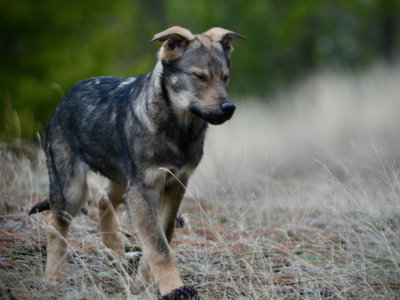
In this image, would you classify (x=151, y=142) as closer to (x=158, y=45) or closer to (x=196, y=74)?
(x=196, y=74)

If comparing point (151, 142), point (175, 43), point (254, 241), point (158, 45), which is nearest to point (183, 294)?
point (254, 241)

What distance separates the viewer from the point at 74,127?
19.2 ft

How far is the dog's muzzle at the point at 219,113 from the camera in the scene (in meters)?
4.90

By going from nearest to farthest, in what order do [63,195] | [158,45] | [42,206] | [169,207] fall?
[169,207]
[63,195]
[42,206]
[158,45]

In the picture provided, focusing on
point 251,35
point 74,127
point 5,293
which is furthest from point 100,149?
point 251,35

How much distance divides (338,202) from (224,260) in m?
1.72

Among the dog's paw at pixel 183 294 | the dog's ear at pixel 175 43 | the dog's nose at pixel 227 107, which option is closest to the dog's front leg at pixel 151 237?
the dog's paw at pixel 183 294

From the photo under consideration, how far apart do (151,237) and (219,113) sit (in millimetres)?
1081

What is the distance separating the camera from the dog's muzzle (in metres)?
4.90

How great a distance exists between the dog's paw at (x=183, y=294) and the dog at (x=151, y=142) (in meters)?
0.28

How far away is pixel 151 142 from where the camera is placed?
5156mm

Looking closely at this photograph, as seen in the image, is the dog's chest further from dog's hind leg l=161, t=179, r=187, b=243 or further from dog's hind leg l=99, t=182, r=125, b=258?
dog's hind leg l=99, t=182, r=125, b=258

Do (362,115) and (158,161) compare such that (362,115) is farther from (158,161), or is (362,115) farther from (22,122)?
(158,161)

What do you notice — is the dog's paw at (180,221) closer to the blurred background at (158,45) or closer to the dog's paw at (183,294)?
the dog's paw at (183,294)
